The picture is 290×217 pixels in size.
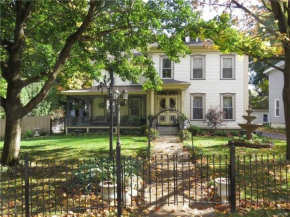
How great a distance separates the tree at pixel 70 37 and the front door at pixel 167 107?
10334mm

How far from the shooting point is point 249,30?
1318 cm

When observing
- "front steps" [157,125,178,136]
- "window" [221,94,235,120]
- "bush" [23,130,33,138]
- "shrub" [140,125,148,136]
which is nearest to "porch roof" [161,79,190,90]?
"front steps" [157,125,178,136]

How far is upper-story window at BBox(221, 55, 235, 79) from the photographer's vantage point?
22969 millimetres

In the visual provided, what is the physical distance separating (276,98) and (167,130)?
13497mm

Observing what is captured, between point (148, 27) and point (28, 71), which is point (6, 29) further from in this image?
point (148, 27)

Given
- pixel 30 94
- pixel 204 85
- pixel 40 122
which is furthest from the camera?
pixel 30 94

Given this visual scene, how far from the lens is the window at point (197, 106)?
23234 mm

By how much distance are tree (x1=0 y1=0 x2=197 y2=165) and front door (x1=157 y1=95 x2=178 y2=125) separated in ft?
33.9

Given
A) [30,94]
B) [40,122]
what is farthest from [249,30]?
[30,94]

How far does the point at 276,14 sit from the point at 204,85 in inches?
508

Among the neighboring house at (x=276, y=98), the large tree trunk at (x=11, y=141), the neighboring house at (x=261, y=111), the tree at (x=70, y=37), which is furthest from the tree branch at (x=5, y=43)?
the neighboring house at (x=261, y=111)

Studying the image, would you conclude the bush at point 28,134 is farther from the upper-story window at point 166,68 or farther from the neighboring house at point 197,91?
the upper-story window at point 166,68

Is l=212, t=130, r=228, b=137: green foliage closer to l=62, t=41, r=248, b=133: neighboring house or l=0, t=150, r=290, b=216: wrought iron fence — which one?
l=62, t=41, r=248, b=133: neighboring house

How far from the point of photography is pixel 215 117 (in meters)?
21.8
